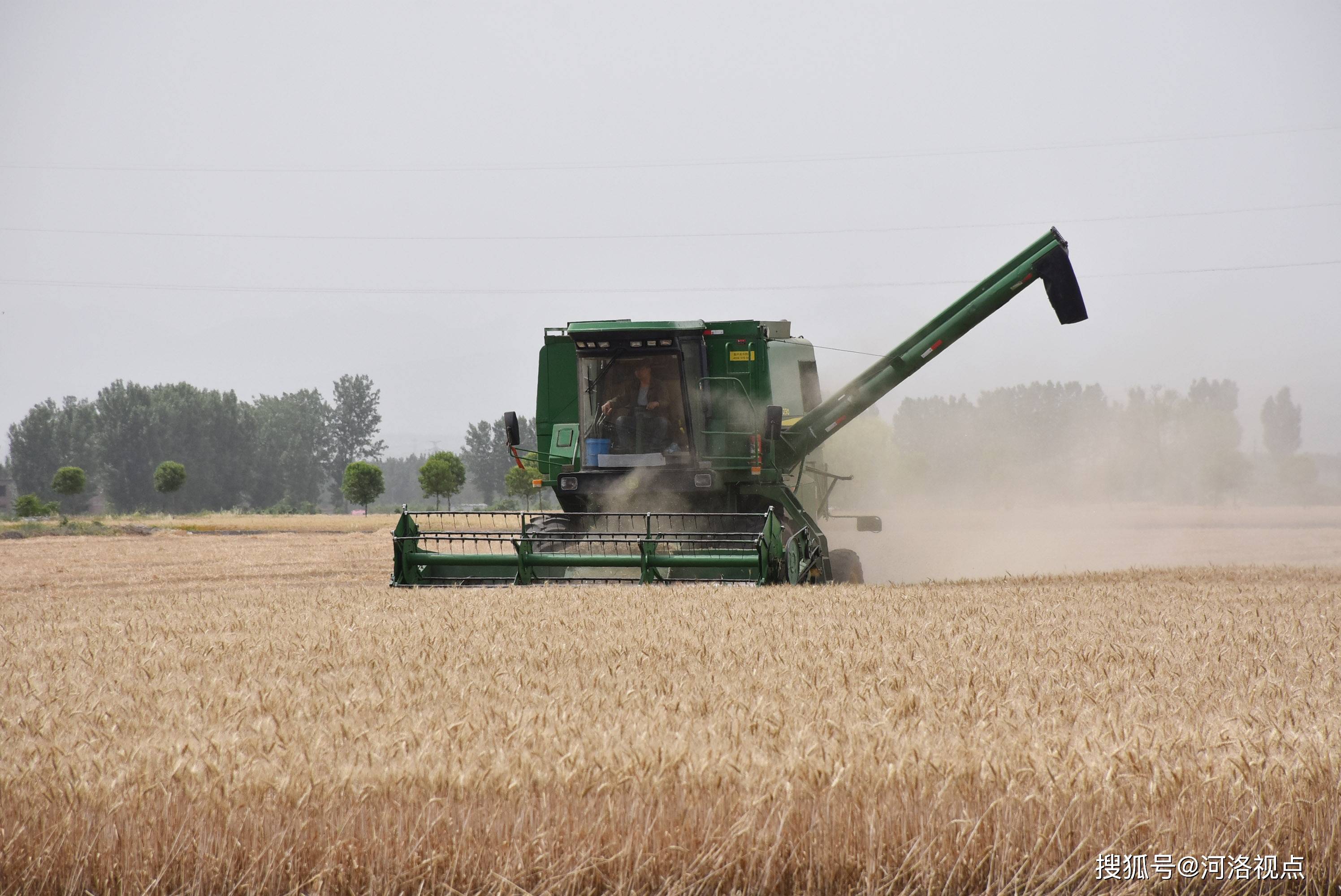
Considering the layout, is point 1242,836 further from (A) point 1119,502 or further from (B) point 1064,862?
(A) point 1119,502

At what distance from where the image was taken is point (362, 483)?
218ft

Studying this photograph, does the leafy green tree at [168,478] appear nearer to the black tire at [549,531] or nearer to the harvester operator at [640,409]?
the black tire at [549,531]

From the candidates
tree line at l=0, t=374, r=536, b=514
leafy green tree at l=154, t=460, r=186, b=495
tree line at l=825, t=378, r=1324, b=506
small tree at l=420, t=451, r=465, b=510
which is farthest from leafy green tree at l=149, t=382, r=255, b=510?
tree line at l=825, t=378, r=1324, b=506

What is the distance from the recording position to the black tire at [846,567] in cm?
1090

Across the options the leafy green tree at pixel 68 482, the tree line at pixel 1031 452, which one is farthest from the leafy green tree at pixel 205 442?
the tree line at pixel 1031 452

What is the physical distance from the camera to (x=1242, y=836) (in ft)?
9.00

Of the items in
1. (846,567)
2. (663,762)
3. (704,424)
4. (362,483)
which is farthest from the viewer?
(362,483)

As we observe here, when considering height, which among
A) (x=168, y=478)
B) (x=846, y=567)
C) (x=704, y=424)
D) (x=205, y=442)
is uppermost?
(x=205, y=442)

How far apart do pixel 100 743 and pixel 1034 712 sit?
9.88ft

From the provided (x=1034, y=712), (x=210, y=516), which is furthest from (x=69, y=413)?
(x=1034, y=712)

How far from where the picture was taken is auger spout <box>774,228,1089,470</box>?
35.1 ft

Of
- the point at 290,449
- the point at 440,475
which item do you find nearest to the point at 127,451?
the point at 290,449

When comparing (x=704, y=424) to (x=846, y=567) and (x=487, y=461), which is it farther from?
(x=487, y=461)

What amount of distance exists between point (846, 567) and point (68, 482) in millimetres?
59427
